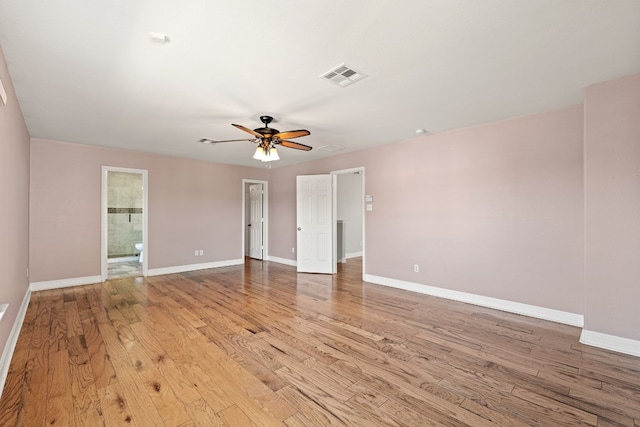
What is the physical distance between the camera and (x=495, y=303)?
3844 millimetres

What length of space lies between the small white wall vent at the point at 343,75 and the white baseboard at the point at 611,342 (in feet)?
11.0

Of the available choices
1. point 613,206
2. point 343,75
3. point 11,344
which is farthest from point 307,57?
point 11,344

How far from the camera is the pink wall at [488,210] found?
3330 mm

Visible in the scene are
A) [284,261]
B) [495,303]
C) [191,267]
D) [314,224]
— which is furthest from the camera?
[284,261]

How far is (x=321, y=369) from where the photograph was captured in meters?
2.35

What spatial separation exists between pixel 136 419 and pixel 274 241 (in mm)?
5832

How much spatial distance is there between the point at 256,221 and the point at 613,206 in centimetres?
708

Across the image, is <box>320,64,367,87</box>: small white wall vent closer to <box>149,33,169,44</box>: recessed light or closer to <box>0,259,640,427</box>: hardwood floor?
<box>149,33,169,44</box>: recessed light

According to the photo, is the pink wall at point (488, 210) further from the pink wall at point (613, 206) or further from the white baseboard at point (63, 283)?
the white baseboard at point (63, 283)

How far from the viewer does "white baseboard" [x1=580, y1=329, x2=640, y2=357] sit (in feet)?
8.50

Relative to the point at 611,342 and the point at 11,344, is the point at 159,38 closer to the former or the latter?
the point at 11,344

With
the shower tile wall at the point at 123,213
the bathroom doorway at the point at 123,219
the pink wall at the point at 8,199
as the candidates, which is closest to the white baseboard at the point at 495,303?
the pink wall at the point at 8,199

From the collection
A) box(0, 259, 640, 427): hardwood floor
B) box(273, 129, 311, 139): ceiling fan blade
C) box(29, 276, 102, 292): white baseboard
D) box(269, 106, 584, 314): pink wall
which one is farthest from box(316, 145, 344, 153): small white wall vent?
box(29, 276, 102, 292): white baseboard

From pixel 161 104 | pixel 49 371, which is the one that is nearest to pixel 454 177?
pixel 161 104
